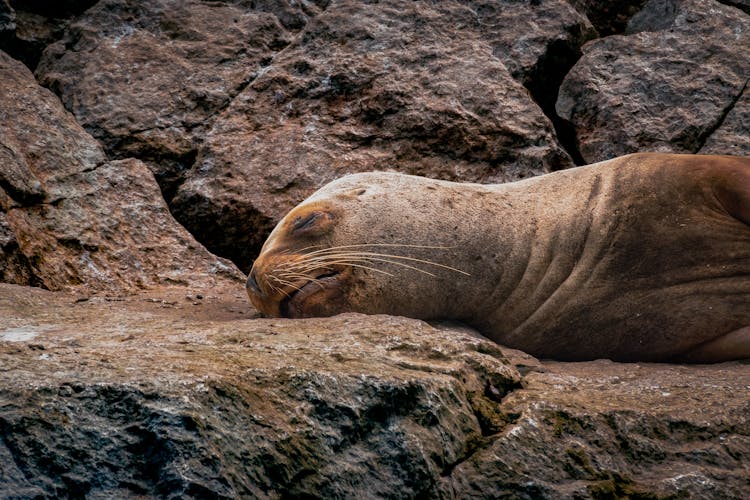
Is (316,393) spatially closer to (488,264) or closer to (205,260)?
(488,264)

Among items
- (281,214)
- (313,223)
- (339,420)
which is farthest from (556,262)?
(281,214)

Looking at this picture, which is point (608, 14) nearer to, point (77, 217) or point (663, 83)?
point (663, 83)

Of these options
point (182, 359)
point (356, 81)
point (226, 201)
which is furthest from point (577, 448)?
point (356, 81)

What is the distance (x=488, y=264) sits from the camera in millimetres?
3967

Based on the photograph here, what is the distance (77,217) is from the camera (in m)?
4.88

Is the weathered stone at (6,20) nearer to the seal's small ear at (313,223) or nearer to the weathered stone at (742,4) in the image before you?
the seal's small ear at (313,223)

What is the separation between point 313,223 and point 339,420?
5.36 feet

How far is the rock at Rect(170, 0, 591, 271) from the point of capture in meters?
5.46

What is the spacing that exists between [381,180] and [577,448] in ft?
6.22

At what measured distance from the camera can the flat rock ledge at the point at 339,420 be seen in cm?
217

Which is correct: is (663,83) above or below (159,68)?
above

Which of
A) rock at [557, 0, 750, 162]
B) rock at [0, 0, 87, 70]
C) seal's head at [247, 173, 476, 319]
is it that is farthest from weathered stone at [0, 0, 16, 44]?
rock at [557, 0, 750, 162]

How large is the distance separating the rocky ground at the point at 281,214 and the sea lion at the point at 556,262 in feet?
0.76

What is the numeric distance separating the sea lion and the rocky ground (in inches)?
9.1
